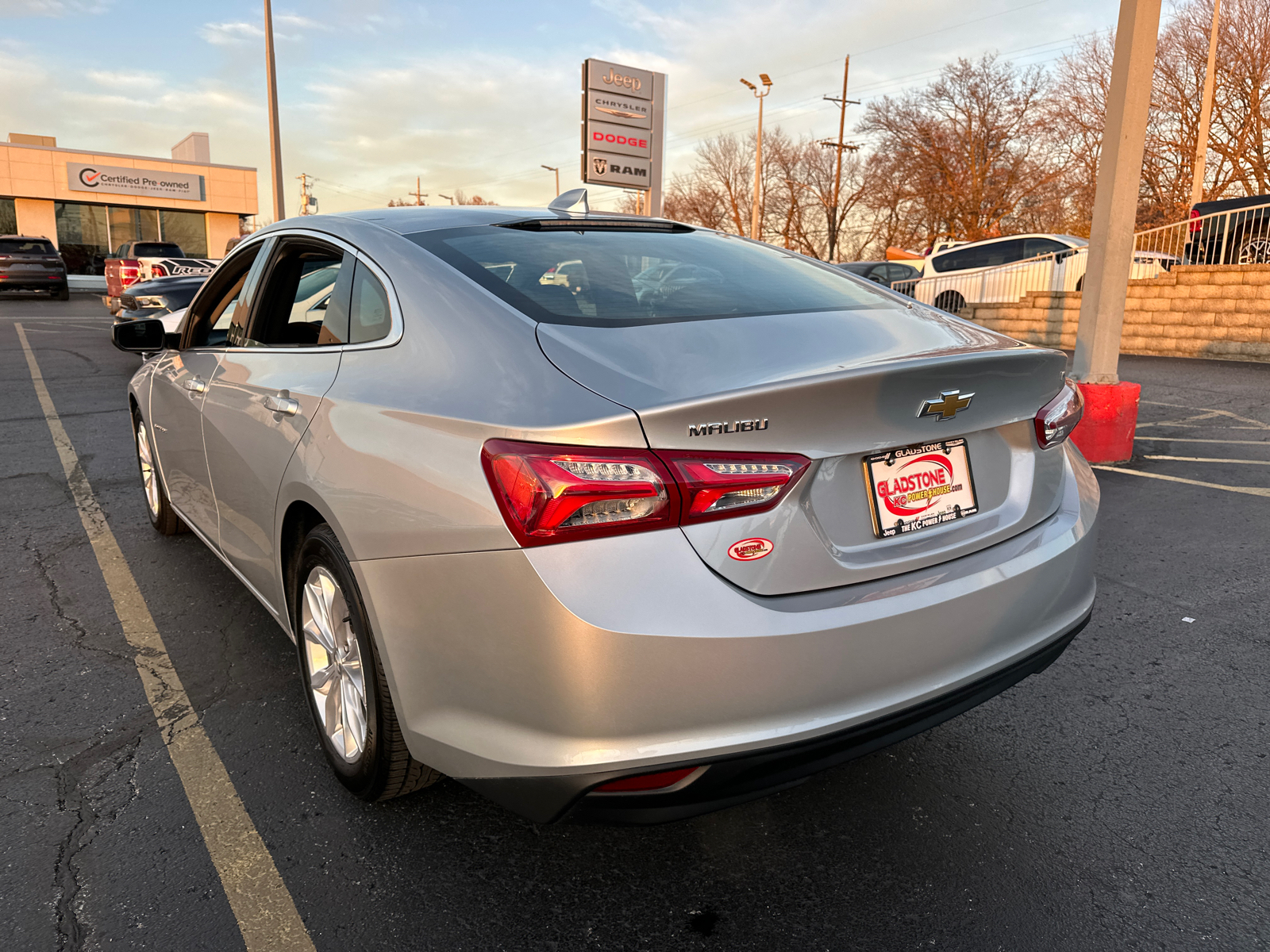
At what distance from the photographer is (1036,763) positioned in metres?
2.73

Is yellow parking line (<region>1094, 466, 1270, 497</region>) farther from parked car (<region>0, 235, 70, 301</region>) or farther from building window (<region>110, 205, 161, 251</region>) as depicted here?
building window (<region>110, 205, 161, 251</region>)

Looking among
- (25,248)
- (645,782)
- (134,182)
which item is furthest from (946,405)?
(134,182)

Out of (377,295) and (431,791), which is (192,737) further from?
(377,295)

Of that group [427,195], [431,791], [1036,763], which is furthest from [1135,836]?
[427,195]

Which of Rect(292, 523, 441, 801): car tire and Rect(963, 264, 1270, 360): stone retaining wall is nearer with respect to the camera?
Rect(292, 523, 441, 801): car tire

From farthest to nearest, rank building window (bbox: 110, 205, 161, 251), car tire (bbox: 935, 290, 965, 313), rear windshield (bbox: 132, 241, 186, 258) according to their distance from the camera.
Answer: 1. building window (bbox: 110, 205, 161, 251)
2. rear windshield (bbox: 132, 241, 186, 258)
3. car tire (bbox: 935, 290, 965, 313)

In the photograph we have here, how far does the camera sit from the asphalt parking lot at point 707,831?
2.06 metres

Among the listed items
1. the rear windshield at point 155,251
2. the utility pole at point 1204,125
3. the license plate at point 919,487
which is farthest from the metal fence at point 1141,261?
the rear windshield at point 155,251

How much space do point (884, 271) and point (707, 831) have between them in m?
21.5

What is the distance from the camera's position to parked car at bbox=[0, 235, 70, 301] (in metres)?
25.6

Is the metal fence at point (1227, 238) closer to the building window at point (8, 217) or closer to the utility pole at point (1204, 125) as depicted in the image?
the utility pole at point (1204, 125)

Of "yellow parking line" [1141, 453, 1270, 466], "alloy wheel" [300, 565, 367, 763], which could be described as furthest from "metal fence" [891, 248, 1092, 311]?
"alloy wheel" [300, 565, 367, 763]

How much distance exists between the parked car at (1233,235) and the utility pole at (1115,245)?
9166 millimetres

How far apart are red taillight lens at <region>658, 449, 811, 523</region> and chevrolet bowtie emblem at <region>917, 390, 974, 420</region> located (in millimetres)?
372
